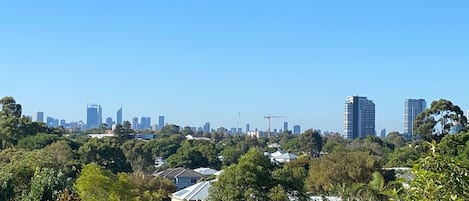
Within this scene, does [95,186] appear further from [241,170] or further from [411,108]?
[411,108]

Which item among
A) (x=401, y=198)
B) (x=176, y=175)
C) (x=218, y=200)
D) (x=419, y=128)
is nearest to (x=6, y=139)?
(x=176, y=175)

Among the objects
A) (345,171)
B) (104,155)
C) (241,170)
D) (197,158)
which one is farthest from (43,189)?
(197,158)

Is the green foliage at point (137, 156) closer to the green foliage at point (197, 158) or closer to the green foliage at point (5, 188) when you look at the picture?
the green foliage at point (197, 158)

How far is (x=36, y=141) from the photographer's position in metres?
36.9

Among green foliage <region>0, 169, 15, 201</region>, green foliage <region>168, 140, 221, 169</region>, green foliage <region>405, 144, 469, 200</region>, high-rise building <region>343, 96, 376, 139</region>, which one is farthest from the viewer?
high-rise building <region>343, 96, 376, 139</region>

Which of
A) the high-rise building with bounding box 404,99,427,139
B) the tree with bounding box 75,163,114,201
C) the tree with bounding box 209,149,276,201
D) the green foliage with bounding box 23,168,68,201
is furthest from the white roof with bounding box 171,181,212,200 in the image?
the high-rise building with bounding box 404,99,427,139

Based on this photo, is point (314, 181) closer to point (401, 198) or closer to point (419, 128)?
point (419, 128)

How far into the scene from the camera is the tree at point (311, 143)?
6331 cm

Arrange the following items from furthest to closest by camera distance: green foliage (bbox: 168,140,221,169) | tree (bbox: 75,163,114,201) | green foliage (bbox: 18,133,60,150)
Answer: green foliage (bbox: 168,140,221,169), green foliage (bbox: 18,133,60,150), tree (bbox: 75,163,114,201)

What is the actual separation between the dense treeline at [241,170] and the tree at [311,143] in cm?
733

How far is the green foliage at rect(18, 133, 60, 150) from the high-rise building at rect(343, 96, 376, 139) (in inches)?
4036

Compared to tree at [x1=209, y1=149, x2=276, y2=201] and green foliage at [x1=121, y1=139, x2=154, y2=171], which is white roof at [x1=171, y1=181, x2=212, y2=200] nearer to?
tree at [x1=209, y1=149, x2=276, y2=201]

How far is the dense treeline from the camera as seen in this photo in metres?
3.59

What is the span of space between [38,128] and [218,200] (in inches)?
1146
